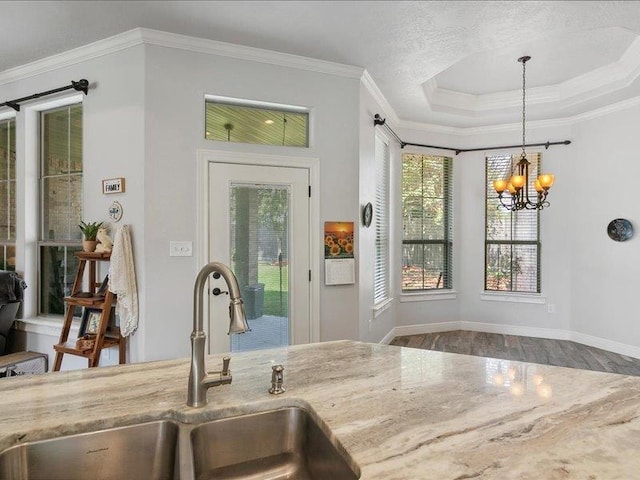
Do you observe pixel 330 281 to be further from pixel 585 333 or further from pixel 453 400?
pixel 585 333

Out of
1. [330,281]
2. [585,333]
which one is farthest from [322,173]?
[585,333]

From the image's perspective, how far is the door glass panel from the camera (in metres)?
3.33

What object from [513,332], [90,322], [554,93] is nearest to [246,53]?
[90,322]

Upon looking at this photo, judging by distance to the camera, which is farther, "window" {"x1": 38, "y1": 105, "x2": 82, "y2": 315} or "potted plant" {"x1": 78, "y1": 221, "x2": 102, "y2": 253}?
"window" {"x1": 38, "y1": 105, "x2": 82, "y2": 315}

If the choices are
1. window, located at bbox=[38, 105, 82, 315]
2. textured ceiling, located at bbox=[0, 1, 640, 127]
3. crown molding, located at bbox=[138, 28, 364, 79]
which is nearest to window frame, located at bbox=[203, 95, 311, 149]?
crown molding, located at bbox=[138, 28, 364, 79]

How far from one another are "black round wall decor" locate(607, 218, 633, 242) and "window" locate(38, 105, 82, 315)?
18.4 ft

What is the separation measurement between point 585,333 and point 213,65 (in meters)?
5.21

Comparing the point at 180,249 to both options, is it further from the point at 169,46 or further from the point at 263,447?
the point at 263,447

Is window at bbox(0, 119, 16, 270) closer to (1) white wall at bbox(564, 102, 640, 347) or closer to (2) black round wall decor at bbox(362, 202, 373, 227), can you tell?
(2) black round wall decor at bbox(362, 202, 373, 227)

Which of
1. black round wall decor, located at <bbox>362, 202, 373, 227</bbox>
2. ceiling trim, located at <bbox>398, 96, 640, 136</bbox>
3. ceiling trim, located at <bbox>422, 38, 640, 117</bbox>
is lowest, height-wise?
black round wall decor, located at <bbox>362, 202, 373, 227</bbox>

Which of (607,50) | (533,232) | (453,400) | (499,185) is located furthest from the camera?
(533,232)

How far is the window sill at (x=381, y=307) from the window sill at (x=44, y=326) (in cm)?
283

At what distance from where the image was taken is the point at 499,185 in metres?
4.26

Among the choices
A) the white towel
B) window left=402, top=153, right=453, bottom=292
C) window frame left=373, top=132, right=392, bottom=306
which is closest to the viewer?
the white towel
